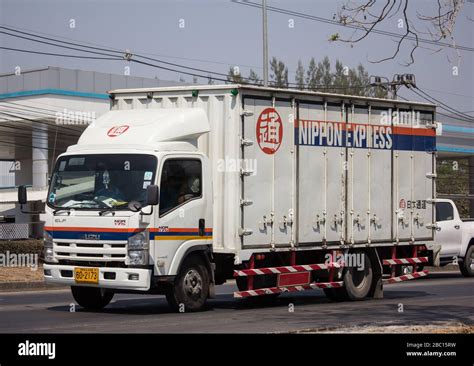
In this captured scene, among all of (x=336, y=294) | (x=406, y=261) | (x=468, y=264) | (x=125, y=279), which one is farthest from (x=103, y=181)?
(x=468, y=264)

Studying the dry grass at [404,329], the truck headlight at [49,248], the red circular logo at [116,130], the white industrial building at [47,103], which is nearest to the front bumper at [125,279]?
the truck headlight at [49,248]

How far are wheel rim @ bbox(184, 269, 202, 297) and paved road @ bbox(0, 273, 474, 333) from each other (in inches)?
16.9

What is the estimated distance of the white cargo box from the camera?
54.7 feet

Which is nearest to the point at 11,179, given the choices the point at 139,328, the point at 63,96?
the point at 63,96

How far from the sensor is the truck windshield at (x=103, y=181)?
15406mm

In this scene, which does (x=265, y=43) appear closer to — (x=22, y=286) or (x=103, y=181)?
(x=22, y=286)

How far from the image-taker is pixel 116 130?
16.3 meters

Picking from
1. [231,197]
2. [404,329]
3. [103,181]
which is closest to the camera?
[404,329]

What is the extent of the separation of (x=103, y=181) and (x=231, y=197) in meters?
2.27

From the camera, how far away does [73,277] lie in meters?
15.4

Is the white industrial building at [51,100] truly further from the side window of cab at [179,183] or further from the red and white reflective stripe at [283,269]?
the side window of cab at [179,183]

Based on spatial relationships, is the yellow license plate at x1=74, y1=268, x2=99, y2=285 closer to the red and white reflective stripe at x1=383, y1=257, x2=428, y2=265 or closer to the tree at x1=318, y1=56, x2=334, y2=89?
the red and white reflective stripe at x1=383, y1=257, x2=428, y2=265
